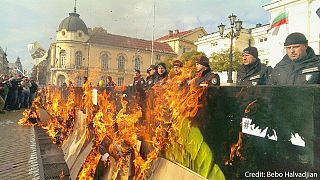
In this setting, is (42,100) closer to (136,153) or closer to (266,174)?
(136,153)

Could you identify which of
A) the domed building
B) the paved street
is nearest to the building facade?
the domed building

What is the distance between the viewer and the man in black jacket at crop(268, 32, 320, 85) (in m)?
3.75

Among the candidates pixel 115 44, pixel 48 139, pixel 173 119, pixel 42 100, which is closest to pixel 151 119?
pixel 173 119

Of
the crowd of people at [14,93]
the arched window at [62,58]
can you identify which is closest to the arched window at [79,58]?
the arched window at [62,58]

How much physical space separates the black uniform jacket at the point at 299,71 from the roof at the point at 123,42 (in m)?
67.6

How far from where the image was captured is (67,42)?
71.2m

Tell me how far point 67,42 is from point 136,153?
70.8 meters

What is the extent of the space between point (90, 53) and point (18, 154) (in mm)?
65325

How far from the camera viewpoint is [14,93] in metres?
17.8

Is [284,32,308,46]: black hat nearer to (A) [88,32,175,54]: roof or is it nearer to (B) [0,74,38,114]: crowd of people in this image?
(B) [0,74,38,114]: crowd of people

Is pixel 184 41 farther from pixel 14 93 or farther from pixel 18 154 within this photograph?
pixel 18 154

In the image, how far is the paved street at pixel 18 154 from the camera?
18.9 feet

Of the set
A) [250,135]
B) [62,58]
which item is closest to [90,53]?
[62,58]

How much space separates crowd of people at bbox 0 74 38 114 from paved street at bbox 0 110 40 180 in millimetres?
6438
